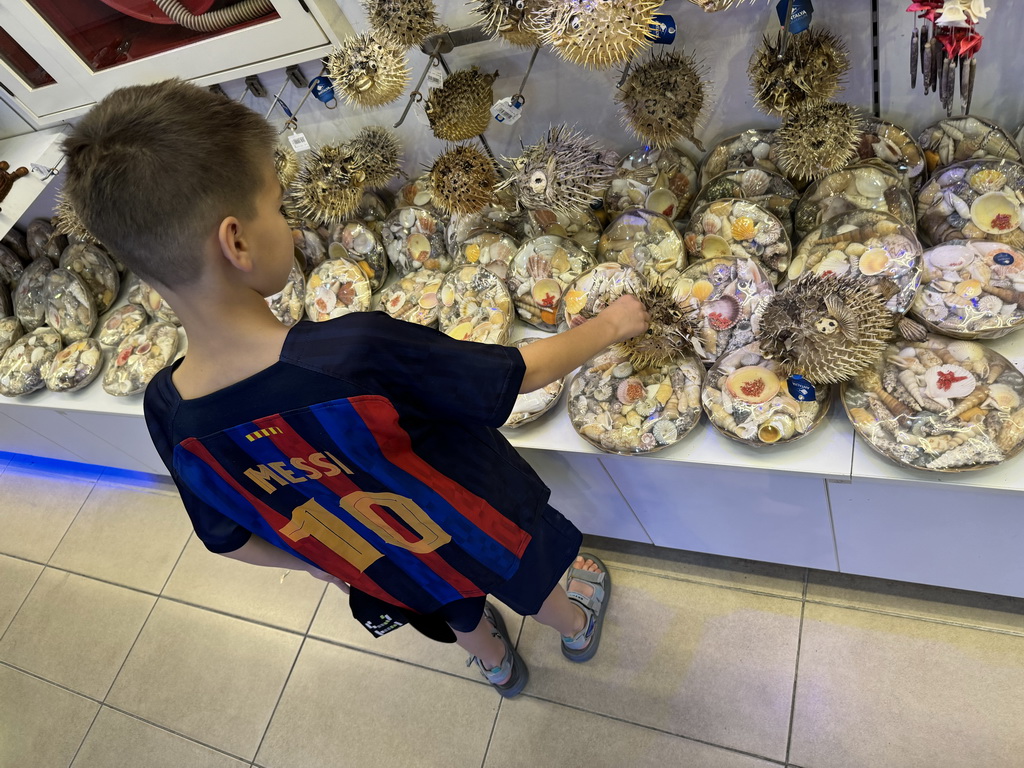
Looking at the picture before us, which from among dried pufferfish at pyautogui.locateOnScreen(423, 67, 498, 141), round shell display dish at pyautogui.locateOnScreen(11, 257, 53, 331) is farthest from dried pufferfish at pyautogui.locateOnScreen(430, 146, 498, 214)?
round shell display dish at pyautogui.locateOnScreen(11, 257, 53, 331)

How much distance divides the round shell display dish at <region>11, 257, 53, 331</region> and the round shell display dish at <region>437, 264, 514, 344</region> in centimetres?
149

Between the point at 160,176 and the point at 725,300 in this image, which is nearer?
the point at 160,176

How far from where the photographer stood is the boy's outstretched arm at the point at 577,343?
103 centimetres

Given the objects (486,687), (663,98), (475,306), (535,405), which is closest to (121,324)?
(475,306)

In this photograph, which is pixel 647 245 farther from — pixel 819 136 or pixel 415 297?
pixel 415 297

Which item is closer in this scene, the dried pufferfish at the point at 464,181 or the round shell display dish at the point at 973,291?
the round shell display dish at the point at 973,291

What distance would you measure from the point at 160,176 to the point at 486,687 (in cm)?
152

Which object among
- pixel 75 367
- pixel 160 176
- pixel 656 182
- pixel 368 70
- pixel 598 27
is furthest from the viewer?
pixel 75 367

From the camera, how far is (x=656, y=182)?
1649 mm

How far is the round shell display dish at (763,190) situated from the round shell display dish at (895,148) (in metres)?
0.16

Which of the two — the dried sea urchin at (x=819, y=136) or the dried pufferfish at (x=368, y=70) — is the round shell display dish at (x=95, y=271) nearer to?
the dried pufferfish at (x=368, y=70)

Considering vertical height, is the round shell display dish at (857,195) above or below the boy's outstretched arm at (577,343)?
below

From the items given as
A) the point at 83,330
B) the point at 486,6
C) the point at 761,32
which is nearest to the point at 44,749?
the point at 83,330

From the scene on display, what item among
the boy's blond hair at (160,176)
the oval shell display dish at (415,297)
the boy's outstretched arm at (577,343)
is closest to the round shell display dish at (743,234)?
the boy's outstretched arm at (577,343)
